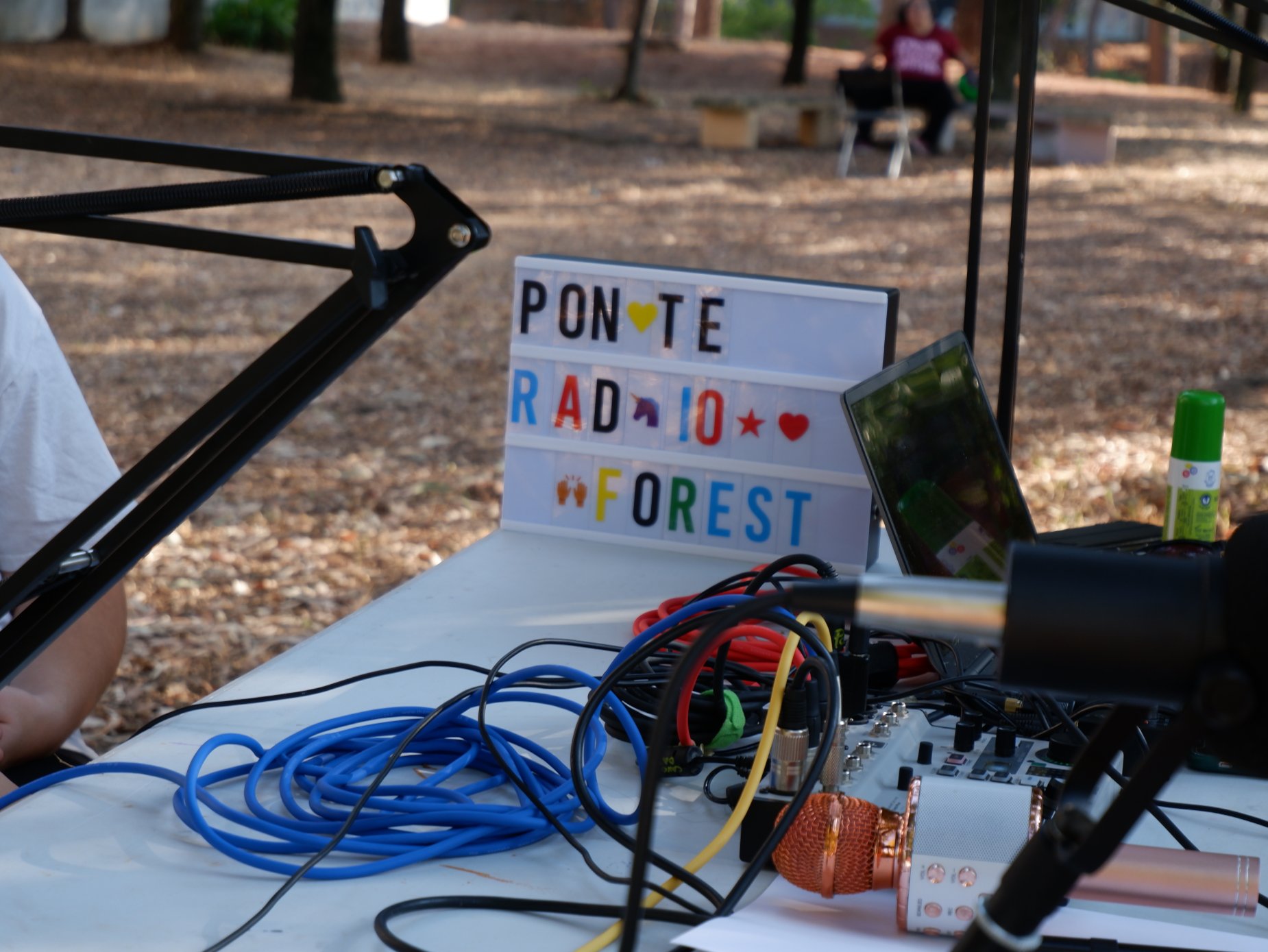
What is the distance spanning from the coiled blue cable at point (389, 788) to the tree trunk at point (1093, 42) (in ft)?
87.4

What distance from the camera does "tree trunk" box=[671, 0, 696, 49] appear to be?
22.5m

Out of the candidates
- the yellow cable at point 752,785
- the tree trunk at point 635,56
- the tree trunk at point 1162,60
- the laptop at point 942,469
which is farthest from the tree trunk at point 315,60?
the tree trunk at point 1162,60

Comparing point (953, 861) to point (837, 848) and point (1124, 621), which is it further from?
point (1124, 621)

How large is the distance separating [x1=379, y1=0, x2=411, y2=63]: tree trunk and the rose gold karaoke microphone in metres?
18.6

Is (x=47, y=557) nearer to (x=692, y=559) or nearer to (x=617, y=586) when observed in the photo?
(x=617, y=586)

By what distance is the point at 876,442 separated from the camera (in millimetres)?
1477

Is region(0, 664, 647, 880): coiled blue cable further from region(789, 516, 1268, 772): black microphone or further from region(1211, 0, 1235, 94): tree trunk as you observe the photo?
region(1211, 0, 1235, 94): tree trunk

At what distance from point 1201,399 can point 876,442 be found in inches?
18.5

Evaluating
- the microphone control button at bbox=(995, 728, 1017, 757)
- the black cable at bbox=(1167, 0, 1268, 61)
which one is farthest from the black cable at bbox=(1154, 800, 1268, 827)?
the black cable at bbox=(1167, 0, 1268, 61)

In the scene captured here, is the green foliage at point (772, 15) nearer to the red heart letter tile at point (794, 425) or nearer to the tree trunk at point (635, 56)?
the tree trunk at point (635, 56)

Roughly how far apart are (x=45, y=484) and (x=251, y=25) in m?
18.1

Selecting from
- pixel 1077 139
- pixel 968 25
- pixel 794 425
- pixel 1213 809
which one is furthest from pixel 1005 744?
pixel 968 25

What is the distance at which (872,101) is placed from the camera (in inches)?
498

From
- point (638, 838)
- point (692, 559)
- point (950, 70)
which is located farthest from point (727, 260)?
point (950, 70)
